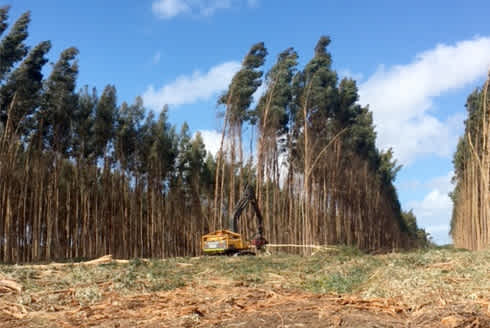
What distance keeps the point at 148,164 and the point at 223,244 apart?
10221 millimetres

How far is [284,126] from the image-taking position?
896 inches

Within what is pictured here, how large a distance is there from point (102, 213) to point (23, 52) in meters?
6.48

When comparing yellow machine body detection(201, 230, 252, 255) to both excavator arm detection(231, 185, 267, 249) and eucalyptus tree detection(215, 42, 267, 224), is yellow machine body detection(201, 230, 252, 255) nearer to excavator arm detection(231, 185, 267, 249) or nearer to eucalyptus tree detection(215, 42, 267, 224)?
excavator arm detection(231, 185, 267, 249)

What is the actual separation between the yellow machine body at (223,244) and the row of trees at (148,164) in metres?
4.51

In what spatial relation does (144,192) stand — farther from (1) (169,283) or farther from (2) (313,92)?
(1) (169,283)

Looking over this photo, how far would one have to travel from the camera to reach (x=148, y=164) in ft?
75.8

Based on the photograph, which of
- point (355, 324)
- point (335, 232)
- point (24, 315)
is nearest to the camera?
point (355, 324)

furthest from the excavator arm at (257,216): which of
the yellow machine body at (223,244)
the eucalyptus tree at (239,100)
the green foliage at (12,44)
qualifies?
the green foliage at (12,44)

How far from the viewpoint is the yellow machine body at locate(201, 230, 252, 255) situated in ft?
45.3

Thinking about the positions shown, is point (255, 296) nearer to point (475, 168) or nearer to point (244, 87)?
point (244, 87)

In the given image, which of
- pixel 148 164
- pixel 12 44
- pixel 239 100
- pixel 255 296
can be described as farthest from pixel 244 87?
pixel 255 296

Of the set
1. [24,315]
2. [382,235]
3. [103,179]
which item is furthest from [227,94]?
[382,235]

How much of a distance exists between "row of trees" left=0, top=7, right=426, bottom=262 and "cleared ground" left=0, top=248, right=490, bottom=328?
8.17m

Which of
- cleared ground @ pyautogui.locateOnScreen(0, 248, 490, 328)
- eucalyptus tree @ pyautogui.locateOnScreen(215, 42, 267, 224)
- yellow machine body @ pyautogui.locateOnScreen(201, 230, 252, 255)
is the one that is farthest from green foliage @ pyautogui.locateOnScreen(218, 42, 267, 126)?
cleared ground @ pyautogui.locateOnScreen(0, 248, 490, 328)
